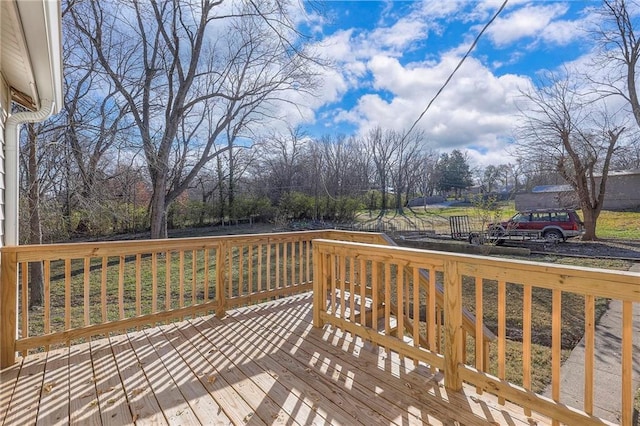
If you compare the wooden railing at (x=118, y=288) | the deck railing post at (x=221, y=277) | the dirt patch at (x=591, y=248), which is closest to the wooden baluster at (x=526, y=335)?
the wooden railing at (x=118, y=288)

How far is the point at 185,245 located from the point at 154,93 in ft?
32.7

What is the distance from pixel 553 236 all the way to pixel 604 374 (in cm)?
998

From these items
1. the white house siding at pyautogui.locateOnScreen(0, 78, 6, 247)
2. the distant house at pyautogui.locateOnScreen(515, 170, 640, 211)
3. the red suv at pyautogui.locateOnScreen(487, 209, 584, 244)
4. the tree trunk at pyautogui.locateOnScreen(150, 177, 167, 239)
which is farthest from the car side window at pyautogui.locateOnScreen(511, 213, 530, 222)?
the white house siding at pyautogui.locateOnScreen(0, 78, 6, 247)

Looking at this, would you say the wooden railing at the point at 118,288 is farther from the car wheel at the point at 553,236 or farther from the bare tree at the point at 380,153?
the bare tree at the point at 380,153

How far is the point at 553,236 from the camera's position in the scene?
11.8m

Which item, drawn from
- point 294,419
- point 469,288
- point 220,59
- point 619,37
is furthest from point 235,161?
point 294,419

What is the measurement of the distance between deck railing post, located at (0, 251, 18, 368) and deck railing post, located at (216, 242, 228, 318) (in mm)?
1645

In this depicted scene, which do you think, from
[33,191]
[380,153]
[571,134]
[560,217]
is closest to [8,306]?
[33,191]

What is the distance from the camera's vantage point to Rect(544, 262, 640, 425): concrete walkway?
2898mm

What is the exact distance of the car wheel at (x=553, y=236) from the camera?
463 inches

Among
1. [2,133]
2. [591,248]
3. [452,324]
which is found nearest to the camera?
[452,324]

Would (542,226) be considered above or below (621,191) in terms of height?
below

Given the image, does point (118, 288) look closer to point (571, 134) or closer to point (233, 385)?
point (233, 385)

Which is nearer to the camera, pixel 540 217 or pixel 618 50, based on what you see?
pixel 618 50
